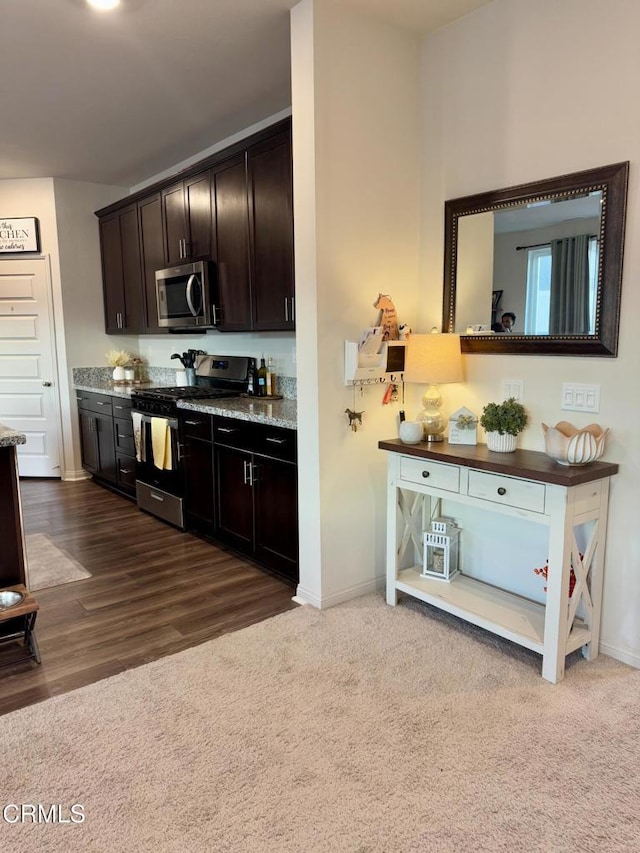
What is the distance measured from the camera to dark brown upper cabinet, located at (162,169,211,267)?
13.3 ft

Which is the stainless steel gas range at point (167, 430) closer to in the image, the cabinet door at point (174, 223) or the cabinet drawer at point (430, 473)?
the cabinet door at point (174, 223)

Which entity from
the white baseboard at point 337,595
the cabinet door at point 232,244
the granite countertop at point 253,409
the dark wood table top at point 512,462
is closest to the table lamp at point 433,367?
the dark wood table top at point 512,462

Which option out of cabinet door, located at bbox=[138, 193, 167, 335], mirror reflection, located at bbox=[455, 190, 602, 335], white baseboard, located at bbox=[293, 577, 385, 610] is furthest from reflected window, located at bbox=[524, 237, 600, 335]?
cabinet door, located at bbox=[138, 193, 167, 335]

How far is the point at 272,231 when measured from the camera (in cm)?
345

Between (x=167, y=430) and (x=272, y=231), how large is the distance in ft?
4.99

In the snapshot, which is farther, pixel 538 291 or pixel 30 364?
pixel 30 364

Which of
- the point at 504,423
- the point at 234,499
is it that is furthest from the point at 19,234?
the point at 504,423

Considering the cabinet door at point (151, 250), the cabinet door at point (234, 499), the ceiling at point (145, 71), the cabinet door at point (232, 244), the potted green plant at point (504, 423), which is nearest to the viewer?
the potted green plant at point (504, 423)

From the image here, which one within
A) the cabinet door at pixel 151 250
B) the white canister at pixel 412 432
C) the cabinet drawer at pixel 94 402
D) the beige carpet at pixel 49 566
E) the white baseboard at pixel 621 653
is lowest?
the beige carpet at pixel 49 566

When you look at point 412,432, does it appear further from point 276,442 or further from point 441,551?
point 276,442

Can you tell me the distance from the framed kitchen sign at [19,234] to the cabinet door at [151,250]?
126 cm

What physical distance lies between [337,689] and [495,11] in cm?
299

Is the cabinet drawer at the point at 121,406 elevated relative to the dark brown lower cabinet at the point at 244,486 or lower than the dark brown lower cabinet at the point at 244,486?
elevated

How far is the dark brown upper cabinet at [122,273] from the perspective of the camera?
5133 millimetres
